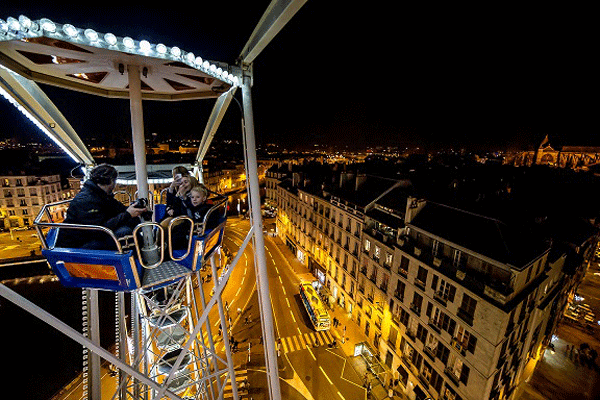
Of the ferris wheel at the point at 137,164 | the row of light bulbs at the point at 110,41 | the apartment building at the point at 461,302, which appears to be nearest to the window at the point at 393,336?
the apartment building at the point at 461,302

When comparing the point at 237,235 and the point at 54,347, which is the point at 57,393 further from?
the point at 237,235

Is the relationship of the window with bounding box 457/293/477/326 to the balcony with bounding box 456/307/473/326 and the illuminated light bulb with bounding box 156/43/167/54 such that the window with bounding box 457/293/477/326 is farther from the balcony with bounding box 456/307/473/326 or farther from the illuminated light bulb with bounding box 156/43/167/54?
the illuminated light bulb with bounding box 156/43/167/54

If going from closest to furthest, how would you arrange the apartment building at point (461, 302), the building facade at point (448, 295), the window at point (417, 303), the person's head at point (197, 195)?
the person's head at point (197, 195)
the apartment building at point (461, 302)
the building facade at point (448, 295)
the window at point (417, 303)

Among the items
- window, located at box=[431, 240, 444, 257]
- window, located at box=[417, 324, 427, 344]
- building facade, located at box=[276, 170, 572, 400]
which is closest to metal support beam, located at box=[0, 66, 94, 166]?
building facade, located at box=[276, 170, 572, 400]

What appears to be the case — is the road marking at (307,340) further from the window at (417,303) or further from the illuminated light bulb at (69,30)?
the illuminated light bulb at (69,30)

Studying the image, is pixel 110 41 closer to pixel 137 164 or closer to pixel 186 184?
pixel 137 164

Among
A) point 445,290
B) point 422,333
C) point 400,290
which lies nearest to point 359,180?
point 400,290

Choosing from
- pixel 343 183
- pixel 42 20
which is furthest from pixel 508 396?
pixel 42 20

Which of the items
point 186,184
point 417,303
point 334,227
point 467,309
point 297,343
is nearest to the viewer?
point 186,184
